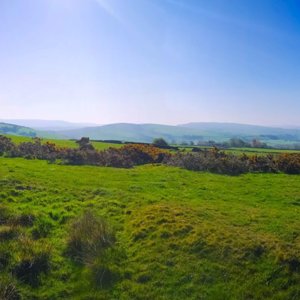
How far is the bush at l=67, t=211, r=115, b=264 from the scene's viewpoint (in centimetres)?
1385

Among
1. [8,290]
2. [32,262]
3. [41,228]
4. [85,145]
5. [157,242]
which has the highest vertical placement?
[85,145]

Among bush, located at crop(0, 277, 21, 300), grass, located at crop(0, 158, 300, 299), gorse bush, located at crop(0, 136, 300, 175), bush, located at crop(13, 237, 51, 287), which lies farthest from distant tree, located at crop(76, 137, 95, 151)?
bush, located at crop(0, 277, 21, 300)

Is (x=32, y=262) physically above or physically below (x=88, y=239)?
below

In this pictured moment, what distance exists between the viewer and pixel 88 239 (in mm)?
14320

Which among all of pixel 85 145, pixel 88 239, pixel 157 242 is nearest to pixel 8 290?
pixel 88 239

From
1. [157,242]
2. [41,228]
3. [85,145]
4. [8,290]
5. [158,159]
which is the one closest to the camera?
[8,290]

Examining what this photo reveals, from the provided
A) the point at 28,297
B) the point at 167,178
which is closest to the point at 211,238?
the point at 28,297

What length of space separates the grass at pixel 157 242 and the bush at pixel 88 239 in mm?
340

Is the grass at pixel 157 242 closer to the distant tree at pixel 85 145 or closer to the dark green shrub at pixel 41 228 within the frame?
the dark green shrub at pixel 41 228

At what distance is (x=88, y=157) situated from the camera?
38.0 meters

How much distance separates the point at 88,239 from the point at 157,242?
292 centimetres

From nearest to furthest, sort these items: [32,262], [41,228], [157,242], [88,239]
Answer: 1. [32,262]
2. [88,239]
3. [157,242]
4. [41,228]

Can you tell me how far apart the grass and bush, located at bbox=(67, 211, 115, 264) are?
1.11 ft

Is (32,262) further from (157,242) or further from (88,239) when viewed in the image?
(157,242)
